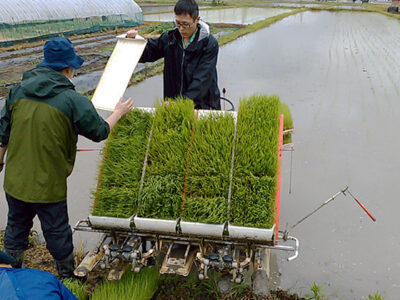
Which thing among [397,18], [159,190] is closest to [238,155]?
[159,190]

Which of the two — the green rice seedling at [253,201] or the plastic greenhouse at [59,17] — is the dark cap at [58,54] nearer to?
the green rice seedling at [253,201]

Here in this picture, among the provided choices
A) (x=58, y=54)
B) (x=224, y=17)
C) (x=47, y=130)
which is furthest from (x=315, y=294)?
(x=224, y=17)

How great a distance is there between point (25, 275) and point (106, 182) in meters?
1.14

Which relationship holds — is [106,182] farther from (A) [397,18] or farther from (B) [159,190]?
(A) [397,18]

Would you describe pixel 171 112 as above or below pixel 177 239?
above

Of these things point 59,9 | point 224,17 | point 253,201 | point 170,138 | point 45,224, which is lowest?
point 224,17

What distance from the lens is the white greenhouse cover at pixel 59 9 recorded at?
13.8 metres

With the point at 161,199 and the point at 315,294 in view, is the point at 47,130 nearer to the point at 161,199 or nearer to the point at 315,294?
the point at 161,199

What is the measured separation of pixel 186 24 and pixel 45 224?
1703 mm

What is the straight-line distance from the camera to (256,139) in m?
2.36

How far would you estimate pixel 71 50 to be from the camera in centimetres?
218

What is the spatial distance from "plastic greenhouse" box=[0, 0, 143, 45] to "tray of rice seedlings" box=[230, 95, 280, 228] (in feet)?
43.2

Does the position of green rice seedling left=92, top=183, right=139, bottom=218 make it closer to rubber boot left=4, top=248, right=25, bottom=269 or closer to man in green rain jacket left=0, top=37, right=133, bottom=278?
man in green rain jacket left=0, top=37, right=133, bottom=278

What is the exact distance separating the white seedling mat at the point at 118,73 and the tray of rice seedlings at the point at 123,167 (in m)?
0.20
